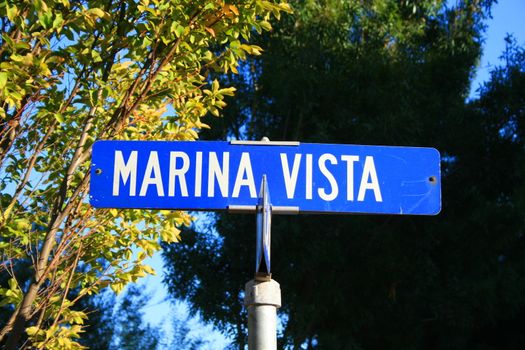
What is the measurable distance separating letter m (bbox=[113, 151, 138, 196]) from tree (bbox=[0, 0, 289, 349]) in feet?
4.96

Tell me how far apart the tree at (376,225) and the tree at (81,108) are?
31.4 ft

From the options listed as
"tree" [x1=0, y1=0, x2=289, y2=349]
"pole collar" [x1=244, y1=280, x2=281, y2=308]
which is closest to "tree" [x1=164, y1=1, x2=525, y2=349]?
"tree" [x1=0, y1=0, x2=289, y2=349]

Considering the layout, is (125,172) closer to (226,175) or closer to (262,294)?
(226,175)

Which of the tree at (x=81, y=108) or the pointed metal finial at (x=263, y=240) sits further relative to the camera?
the tree at (x=81, y=108)

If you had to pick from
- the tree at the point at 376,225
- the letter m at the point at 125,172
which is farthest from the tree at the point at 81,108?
the tree at the point at 376,225

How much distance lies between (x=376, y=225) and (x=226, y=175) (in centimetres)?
1320

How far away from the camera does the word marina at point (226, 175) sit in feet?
9.40

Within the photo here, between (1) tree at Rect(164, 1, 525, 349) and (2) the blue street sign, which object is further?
(1) tree at Rect(164, 1, 525, 349)

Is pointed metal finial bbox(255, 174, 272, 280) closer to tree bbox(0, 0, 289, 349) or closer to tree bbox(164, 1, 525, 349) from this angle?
tree bbox(0, 0, 289, 349)

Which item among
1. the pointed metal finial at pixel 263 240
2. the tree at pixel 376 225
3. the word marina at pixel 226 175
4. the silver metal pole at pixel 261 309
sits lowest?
the silver metal pole at pixel 261 309

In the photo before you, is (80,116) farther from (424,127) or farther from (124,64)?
(424,127)

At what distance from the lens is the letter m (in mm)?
2904

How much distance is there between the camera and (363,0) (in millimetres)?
17922

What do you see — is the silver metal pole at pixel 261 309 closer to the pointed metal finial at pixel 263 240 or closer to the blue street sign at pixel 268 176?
the pointed metal finial at pixel 263 240
